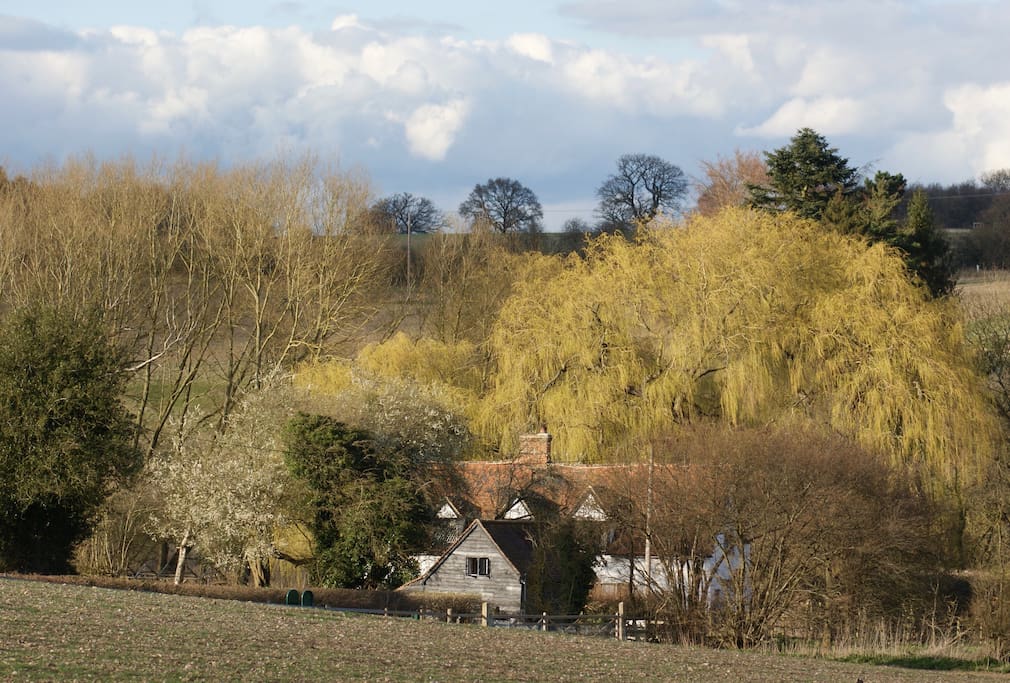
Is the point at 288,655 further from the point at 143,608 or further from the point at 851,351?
the point at 851,351

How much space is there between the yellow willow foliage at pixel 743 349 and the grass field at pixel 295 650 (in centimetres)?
1563

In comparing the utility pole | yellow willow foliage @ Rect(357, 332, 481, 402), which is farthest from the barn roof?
yellow willow foliage @ Rect(357, 332, 481, 402)

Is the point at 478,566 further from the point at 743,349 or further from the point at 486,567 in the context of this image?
the point at 743,349

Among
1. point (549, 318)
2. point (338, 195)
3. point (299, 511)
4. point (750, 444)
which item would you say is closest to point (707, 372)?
point (549, 318)

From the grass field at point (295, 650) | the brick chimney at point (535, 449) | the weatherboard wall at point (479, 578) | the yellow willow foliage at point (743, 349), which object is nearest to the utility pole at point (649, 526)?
the grass field at point (295, 650)

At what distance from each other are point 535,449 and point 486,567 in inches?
260

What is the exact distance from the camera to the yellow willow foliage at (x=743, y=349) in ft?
143

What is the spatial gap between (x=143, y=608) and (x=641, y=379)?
26.2m

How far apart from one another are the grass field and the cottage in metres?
12.8

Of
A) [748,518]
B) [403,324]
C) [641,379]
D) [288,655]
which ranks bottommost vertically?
[288,655]

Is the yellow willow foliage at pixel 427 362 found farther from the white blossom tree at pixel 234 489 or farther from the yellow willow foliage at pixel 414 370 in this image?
the white blossom tree at pixel 234 489

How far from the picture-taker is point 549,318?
161ft

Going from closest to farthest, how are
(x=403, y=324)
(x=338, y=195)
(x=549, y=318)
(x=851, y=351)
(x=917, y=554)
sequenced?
(x=917, y=554)
(x=851, y=351)
(x=549, y=318)
(x=338, y=195)
(x=403, y=324)

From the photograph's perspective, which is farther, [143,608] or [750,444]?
[750,444]
